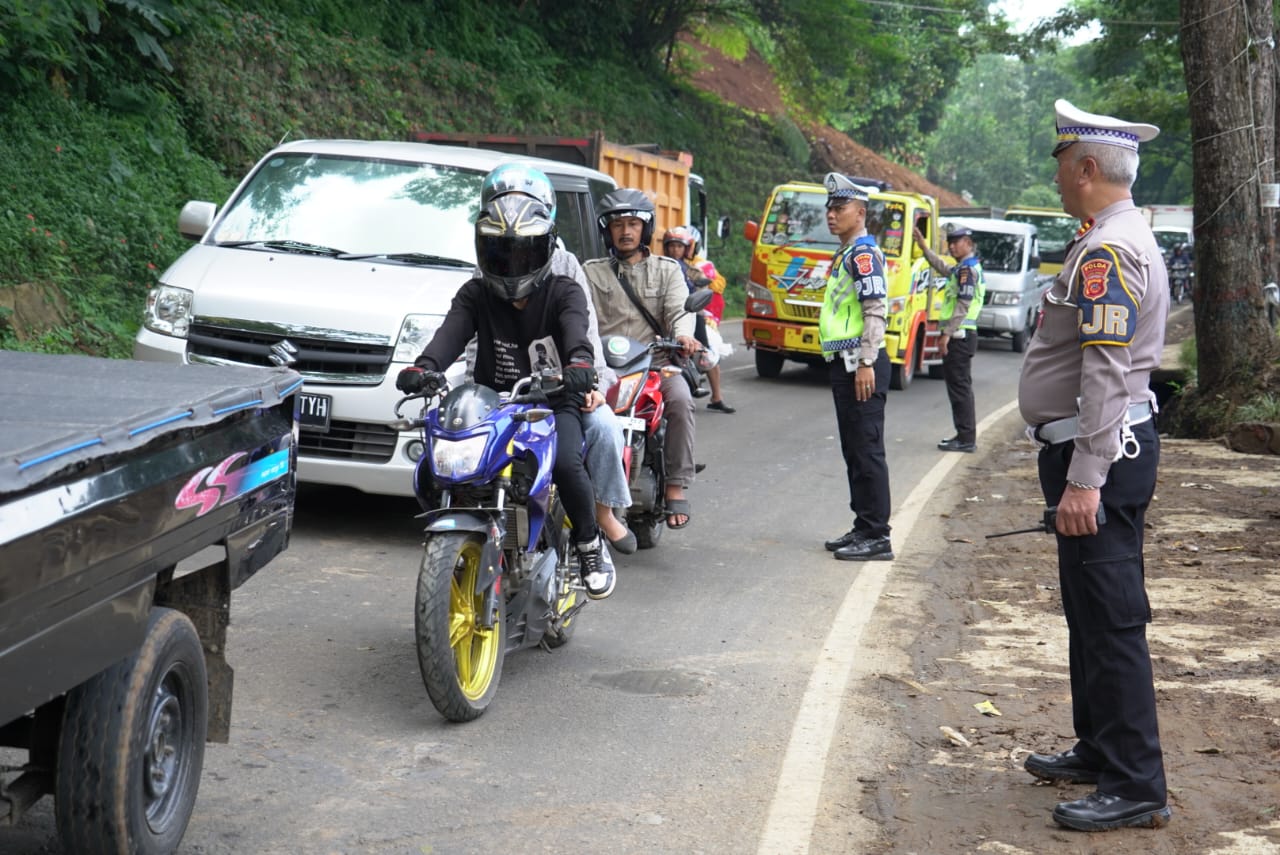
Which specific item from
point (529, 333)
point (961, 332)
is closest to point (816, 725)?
point (529, 333)

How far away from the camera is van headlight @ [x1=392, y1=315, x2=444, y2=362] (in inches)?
315

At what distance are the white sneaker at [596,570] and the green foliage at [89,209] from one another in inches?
302

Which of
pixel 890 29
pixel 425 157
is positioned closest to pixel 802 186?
pixel 425 157

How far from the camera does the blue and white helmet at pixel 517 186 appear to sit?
19.7 ft

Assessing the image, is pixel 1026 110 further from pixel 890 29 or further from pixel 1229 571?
pixel 1229 571

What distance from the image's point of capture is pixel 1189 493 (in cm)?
1106

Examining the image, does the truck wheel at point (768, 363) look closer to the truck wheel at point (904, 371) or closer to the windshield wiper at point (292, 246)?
the truck wheel at point (904, 371)

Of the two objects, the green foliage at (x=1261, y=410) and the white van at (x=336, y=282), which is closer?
the white van at (x=336, y=282)

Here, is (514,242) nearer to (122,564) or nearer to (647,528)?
(122,564)

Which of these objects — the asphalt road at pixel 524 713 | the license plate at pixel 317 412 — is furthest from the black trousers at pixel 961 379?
the license plate at pixel 317 412

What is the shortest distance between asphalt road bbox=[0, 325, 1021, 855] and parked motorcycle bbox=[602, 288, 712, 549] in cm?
25

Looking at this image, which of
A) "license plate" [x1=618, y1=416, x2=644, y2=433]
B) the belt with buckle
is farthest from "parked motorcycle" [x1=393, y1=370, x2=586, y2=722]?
the belt with buckle

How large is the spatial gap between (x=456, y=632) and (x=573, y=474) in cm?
87

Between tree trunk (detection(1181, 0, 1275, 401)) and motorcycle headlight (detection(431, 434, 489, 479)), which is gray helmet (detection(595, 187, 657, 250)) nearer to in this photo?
motorcycle headlight (detection(431, 434, 489, 479))
